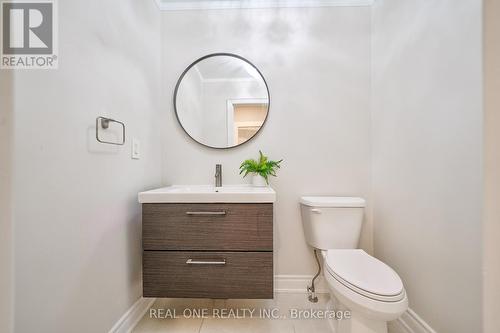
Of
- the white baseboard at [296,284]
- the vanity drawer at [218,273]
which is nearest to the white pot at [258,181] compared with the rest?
the vanity drawer at [218,273]

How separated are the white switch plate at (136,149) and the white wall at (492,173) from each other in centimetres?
163

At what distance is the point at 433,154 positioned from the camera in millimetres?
1060

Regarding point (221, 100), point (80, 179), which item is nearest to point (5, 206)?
point (80, 179)

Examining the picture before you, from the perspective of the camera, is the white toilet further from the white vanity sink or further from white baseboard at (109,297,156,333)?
white baseboard at (109,297,156,333)

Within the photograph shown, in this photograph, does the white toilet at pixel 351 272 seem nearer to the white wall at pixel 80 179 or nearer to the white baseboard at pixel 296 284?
the white baseboard at pixel 296 284

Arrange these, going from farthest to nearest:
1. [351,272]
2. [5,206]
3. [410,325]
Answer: [410,325] → [351,272] → [5,206]

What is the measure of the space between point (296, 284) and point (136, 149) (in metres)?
1.45

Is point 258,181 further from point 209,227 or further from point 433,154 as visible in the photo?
point 433,154

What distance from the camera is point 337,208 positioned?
4.58 feet

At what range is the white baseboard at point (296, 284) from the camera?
1618 millimetres

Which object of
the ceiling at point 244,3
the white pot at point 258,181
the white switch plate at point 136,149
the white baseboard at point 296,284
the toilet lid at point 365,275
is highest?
the ceiling at point 244,3

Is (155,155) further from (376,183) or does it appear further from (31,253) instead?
(376,183)

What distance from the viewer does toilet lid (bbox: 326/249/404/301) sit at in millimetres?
892

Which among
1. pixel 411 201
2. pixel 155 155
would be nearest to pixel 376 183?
pixel 411 201
